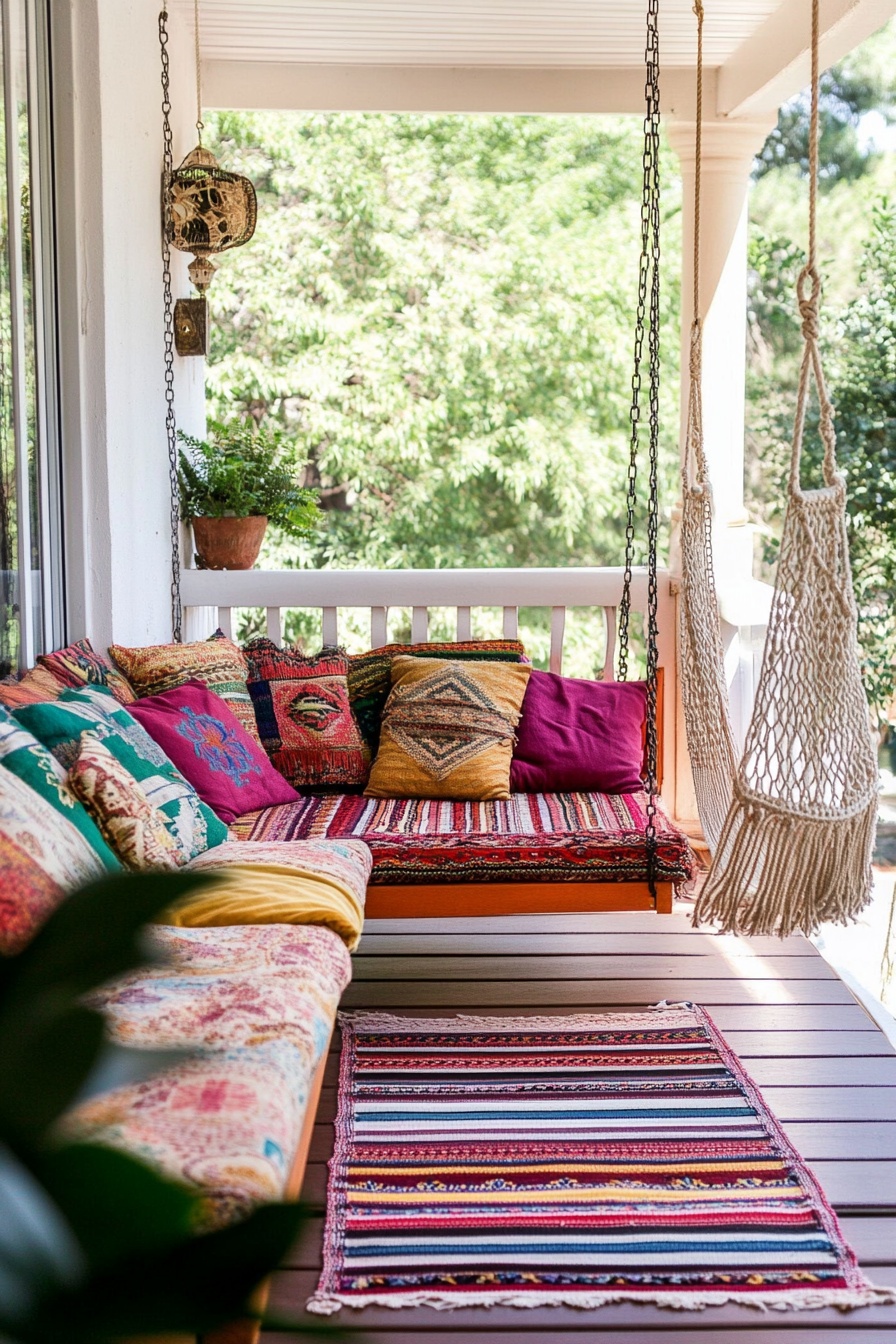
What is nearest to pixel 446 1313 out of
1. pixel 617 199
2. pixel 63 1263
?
pixel 63 1263

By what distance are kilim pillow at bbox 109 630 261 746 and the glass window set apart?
23 cm

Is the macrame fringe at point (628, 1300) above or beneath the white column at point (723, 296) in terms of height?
beneath

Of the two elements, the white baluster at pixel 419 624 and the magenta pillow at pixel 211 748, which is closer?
the magenta pillow at pixel 211 748

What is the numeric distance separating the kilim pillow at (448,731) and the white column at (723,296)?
1.12 m

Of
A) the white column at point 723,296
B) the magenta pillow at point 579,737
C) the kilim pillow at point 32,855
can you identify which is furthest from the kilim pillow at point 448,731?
the kilim pillow at point 32,855

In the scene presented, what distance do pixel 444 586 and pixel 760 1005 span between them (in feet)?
5.45

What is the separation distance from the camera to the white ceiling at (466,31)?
4.26 m

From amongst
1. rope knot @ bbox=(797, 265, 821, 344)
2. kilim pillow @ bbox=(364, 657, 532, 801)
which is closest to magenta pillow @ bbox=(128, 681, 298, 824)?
kilim pillow @ bbox=(364, 657, 532, 801)

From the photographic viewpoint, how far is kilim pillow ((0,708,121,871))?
2.20 m

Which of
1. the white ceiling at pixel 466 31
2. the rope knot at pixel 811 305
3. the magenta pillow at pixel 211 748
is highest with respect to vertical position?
the white ceiling at pixel 466 31

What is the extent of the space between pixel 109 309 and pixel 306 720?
46.3 inches

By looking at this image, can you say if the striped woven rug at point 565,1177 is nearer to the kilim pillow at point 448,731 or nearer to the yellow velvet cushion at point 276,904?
the yellow velvet cushion at point 276,904

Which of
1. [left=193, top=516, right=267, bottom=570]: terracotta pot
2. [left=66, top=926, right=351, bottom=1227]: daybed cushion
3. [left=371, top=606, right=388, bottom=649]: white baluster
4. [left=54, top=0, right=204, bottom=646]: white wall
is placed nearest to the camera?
[left=66, top=926, right=351, bottom=1227]: daybed cushion

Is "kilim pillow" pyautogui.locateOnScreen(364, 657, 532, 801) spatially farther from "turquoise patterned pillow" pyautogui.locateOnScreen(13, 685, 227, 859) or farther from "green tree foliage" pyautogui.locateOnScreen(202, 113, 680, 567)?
"green tree foliage" pyautogui.locateOnScreen(202, 113, 680, 567)
